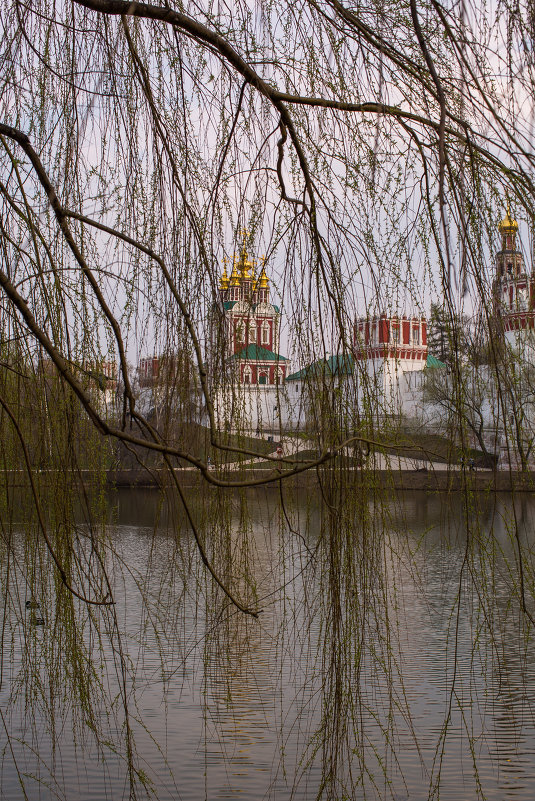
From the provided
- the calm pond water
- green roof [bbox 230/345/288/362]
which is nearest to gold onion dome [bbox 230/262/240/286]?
green roof [bbox 230/345/288/362]

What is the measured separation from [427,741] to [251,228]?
2.56 metres

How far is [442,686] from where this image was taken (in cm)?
431

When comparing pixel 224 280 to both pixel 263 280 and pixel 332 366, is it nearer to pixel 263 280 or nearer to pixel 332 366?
pixel 263 280

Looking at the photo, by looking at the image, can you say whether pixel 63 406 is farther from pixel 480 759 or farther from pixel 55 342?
pixel 480 759

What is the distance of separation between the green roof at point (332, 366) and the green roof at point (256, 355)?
0.47 ft

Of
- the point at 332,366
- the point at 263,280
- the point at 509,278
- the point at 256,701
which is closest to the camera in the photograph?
the point at 509,278

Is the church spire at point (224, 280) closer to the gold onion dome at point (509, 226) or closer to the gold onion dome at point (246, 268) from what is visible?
the gold onion dome at point (246, 268)

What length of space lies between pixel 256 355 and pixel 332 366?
0.80 ft

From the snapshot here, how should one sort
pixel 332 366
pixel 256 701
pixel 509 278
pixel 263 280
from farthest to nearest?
1. pixel 256 701
2. pixel 263 280
3. pixel 332 366
4. pixel 509 278

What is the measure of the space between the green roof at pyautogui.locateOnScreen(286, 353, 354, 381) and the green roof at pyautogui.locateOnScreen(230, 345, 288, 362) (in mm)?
144

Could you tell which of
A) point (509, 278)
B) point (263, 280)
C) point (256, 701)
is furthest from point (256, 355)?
point (256, 701)

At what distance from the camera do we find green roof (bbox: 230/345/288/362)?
78.5 inches

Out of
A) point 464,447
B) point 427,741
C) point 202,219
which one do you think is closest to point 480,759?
point 427,741

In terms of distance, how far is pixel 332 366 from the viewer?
1838 millimetres
